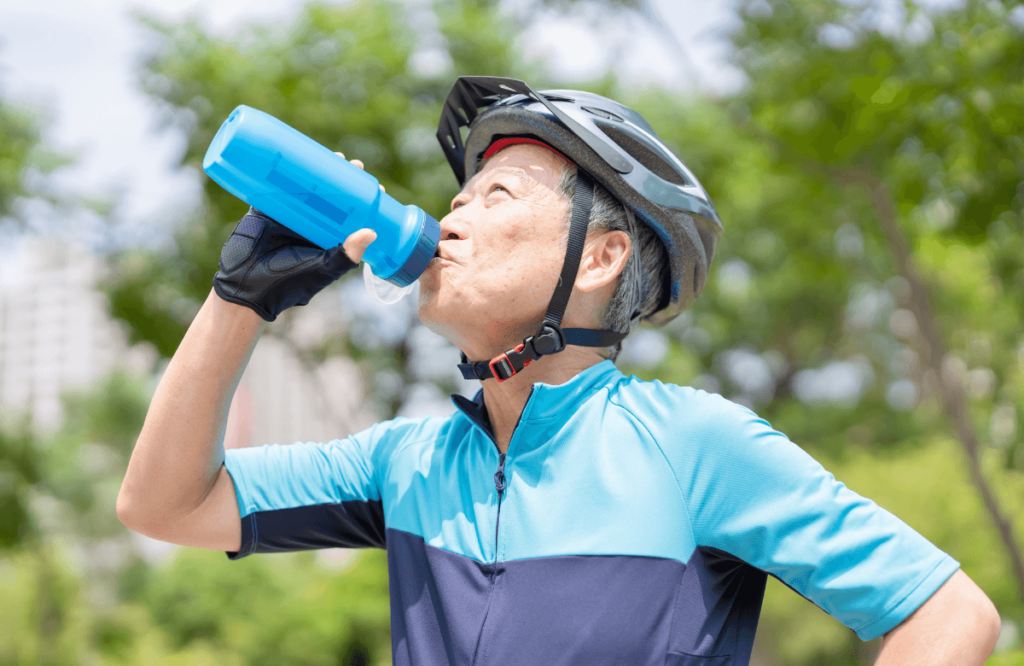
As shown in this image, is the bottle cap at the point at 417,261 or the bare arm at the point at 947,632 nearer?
the bare arm at the point at 947,632

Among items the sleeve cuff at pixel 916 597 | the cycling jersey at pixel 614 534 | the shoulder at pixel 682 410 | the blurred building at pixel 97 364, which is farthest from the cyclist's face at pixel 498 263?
the blurred building at pixel 97 364

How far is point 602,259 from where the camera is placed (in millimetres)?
2355

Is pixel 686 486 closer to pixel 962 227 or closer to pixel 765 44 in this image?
pixel 962 227

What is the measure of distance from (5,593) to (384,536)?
725 inches

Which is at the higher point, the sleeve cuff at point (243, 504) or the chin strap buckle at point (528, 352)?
the chin strap buckle at point (528, 352)

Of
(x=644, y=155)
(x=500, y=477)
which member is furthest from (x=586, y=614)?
(x=644, y=155)

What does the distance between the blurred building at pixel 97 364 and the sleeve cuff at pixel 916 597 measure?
10.3 m

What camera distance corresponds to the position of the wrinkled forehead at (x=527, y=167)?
7.61ft

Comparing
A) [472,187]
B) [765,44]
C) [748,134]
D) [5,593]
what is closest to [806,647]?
[748,134]

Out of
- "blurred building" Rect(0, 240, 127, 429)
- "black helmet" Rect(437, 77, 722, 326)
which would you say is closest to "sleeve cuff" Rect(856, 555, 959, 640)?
"black helmet" Rect(437, 77, 722, 326)

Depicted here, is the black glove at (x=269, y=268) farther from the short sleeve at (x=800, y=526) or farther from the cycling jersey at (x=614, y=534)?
the short sleeve at (x=800, y=526)

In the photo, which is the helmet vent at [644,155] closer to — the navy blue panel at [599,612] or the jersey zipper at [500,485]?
the jersey zipper at [500,485]

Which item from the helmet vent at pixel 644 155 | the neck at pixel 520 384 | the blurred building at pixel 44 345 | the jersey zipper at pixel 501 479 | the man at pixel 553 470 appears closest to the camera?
the man at pixel 553 470

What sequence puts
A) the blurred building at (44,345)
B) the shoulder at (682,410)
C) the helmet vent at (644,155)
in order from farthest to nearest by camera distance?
A: the blurred building at (44,345), the helmet vent at (644,155), the shoulder at (682,410)
